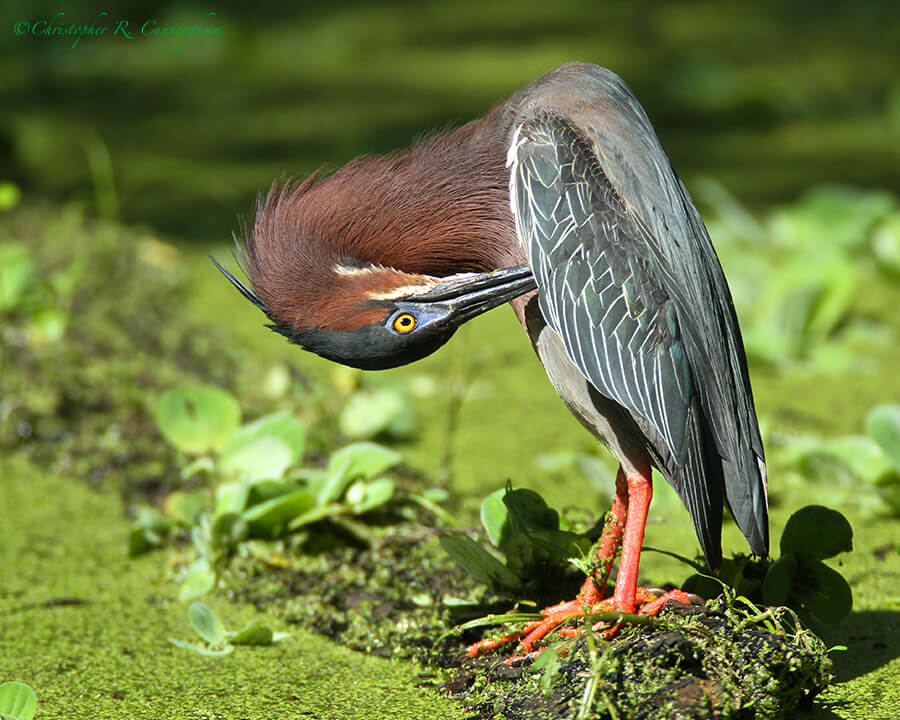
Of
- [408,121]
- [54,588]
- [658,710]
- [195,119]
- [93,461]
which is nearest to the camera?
[658,710]

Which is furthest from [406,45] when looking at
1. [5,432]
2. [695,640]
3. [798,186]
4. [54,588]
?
[695,640]

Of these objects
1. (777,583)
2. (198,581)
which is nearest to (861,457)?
(777,583)

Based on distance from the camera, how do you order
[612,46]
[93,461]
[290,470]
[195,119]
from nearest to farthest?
[290,470] → [93,461] → [195,119] → [612,46]

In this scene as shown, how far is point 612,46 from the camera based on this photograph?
764 cm

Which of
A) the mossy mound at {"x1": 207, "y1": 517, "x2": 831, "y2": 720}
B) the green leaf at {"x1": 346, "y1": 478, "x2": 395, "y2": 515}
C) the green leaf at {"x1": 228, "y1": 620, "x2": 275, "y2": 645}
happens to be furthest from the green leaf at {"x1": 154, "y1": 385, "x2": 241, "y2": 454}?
the green leaf at {"x1": 228, "y1": 620, "x2": 275, "y2": 645}

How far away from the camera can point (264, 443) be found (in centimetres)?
298

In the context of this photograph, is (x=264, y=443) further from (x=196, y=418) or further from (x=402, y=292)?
(x=402, y=292)

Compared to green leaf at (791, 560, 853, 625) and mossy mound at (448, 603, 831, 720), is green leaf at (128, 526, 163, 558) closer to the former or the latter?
mossy mound at (448, 603, 831, 720)

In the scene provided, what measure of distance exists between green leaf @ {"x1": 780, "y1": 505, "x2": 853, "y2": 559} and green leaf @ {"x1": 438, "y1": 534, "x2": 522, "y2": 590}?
1.92ft

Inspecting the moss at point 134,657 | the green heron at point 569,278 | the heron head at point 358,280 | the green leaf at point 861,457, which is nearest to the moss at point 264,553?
the moss at point 134,657

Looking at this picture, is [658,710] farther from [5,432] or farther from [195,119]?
[195,119]

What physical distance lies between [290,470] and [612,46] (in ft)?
17.6

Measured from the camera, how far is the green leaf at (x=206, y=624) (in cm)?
237

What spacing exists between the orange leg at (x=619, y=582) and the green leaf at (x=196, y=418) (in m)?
1.07
